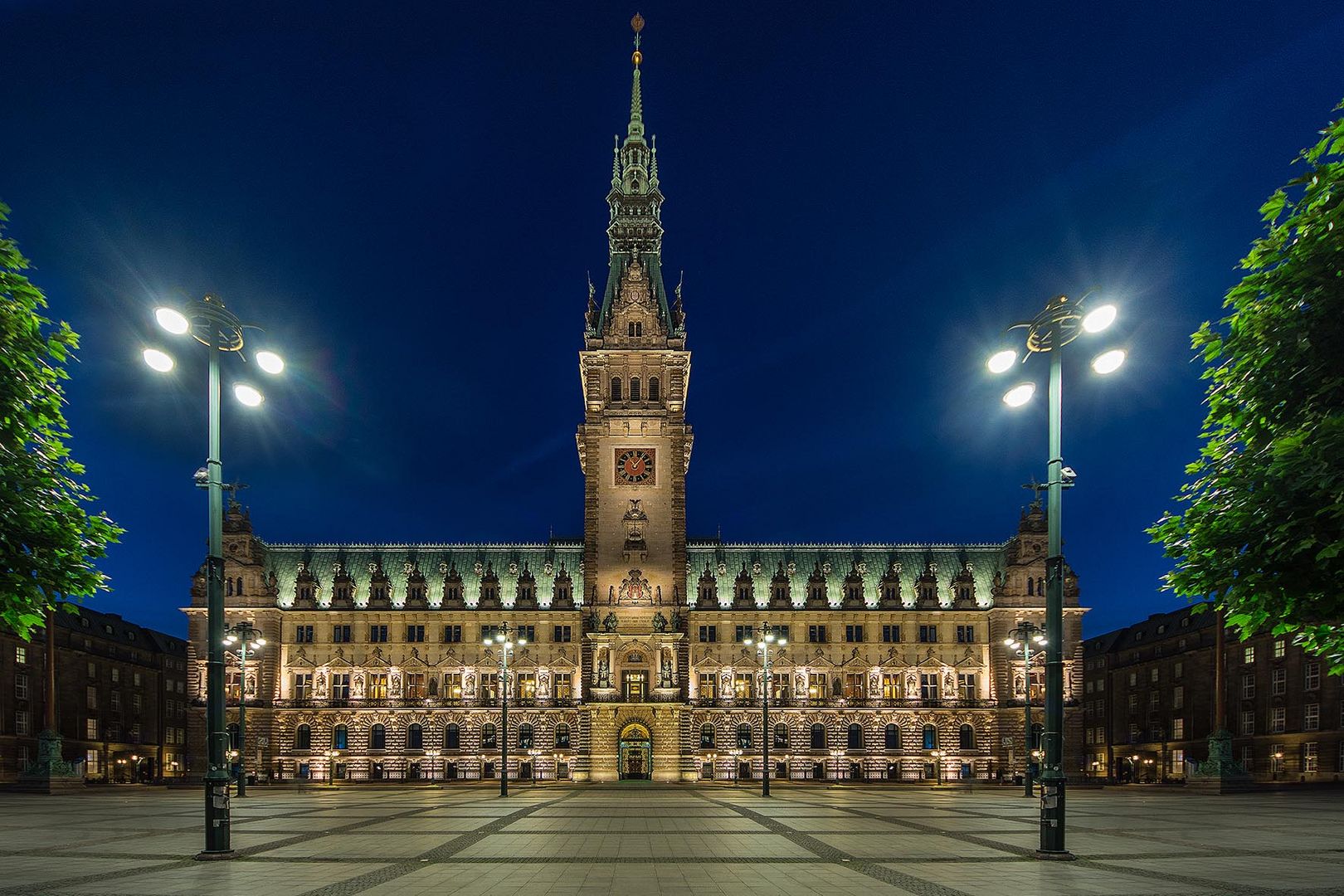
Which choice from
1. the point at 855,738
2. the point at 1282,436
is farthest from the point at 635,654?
the point at 1282,436

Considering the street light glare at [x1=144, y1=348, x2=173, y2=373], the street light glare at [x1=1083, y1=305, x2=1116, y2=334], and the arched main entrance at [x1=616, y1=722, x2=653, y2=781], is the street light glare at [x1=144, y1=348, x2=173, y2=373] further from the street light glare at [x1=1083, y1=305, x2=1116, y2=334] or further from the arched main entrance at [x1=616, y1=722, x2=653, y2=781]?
the arched main entrance at [x1=616, y1=722, x2=653, y2=781]

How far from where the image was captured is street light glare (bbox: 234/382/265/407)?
91.8 ft

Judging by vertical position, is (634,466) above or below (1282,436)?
above

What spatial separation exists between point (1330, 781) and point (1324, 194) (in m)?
74.7

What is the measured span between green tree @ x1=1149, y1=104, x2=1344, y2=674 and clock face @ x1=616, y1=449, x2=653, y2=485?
81665 mm

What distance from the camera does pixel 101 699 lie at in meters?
114

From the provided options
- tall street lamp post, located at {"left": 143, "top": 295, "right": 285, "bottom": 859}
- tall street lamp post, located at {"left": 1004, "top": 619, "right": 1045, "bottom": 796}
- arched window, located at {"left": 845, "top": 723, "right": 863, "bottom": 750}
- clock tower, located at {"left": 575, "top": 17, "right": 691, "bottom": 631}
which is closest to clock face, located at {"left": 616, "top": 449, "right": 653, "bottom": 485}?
clock tower, located at {"left": 575, "top": 17, "right": 691, "bottom": 631}

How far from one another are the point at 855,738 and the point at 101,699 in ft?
273

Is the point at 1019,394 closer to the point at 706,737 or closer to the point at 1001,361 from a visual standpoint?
the point at 1001,361

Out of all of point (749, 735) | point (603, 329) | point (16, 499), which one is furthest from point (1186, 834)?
point (603, 329)

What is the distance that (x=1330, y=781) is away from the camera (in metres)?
77.9

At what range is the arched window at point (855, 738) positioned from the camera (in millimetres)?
101625

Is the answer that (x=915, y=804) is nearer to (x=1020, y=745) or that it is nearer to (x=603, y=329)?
(x=1020, y=745)

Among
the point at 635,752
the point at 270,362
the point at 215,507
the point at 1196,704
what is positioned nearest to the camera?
the point at 270,362
